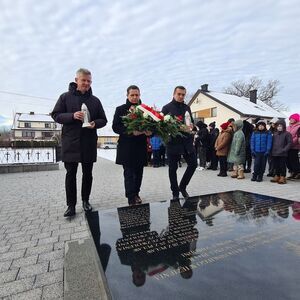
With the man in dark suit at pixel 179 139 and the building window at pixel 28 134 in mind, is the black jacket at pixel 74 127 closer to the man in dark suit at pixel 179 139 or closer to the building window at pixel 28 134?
the man in dark suit at pixel 179 139

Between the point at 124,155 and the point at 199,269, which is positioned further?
the point at 124,155

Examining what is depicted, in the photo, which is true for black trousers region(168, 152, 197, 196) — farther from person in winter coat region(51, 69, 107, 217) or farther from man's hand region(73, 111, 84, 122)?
man's hand region(73, 111, 84, 122)

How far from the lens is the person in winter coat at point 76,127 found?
392 centimetres

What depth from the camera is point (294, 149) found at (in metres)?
7.55

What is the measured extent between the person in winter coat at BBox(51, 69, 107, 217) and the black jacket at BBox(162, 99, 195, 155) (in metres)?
1.20

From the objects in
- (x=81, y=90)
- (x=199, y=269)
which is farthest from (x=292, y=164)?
(x=199, y=269)

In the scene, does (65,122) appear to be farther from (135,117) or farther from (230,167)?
(230,167)

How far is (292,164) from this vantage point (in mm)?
7777

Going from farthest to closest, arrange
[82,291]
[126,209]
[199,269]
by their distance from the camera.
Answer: [126,209]
[82,291]
[199,269]

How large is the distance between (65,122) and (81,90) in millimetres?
577

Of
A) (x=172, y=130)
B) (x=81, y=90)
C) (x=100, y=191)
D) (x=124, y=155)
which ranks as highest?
(x=81, y=90)

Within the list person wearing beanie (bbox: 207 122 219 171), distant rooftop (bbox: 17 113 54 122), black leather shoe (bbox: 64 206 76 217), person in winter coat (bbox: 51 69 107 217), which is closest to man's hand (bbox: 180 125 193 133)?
person in winter coat (bbox: 51 69 107 217)

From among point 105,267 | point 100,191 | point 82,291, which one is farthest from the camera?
point 100,191

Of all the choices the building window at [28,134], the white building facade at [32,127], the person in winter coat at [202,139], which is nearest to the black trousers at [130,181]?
the person in winter coat at [202,139]
